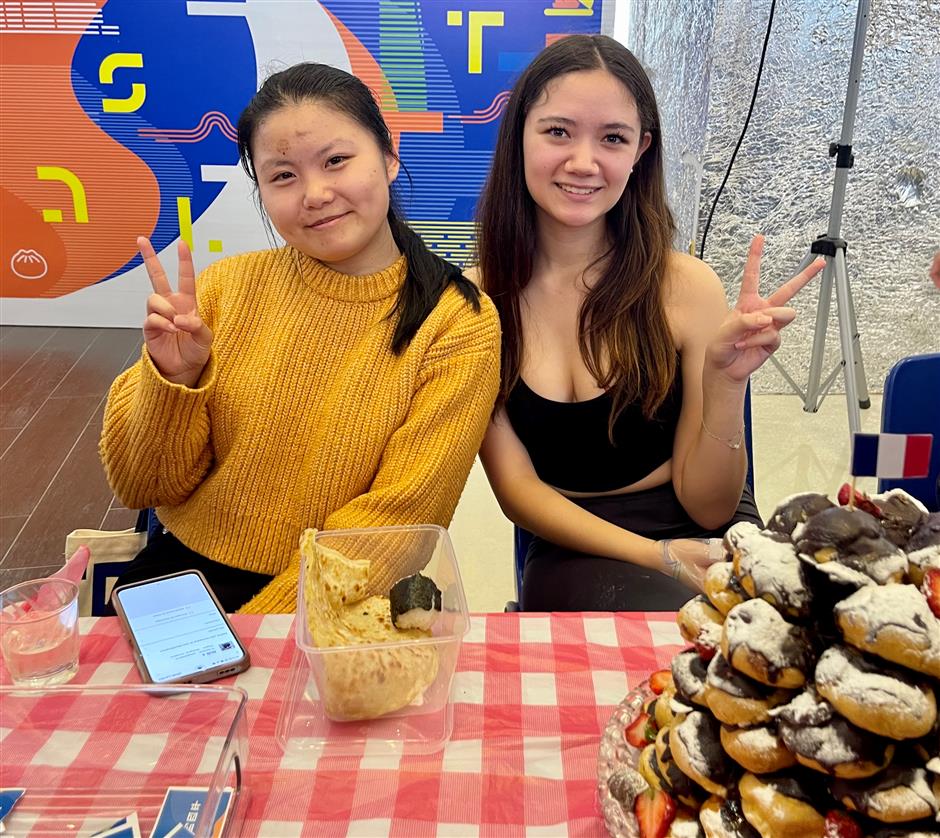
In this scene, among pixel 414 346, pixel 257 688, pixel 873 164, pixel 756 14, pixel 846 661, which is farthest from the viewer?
pixel 873 164

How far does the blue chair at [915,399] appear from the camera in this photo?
1322 mm

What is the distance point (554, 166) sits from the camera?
4.50 ft

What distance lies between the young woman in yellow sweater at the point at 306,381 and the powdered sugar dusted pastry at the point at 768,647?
2.38ft

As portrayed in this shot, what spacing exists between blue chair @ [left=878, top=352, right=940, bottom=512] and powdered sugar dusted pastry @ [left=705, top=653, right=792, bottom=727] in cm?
94

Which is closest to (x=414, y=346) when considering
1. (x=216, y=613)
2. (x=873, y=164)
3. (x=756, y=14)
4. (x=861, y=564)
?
(x=216, y=613)

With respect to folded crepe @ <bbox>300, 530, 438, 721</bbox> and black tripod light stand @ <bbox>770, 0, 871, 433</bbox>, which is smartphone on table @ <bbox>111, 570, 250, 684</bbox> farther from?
black tripod light stand @ <bbox>770, 0, 871, 433</bbox>

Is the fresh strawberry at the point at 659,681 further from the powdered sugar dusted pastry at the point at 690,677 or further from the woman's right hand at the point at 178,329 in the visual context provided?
the woman's right hand at the point at 178,329

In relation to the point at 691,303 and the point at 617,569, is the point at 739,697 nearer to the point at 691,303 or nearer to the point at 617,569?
the point at 617,569

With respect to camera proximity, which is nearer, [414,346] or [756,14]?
[414,346]

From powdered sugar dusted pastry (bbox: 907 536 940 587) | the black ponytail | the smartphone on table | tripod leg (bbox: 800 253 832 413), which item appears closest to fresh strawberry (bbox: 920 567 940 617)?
powdered sugar dusted pastry (bbox: 907 536 940 587)

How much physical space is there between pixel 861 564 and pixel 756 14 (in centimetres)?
286

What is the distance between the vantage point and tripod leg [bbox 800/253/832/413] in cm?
293

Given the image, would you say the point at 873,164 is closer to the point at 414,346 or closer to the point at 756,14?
the point at 756,14

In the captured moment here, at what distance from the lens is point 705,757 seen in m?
0.54
